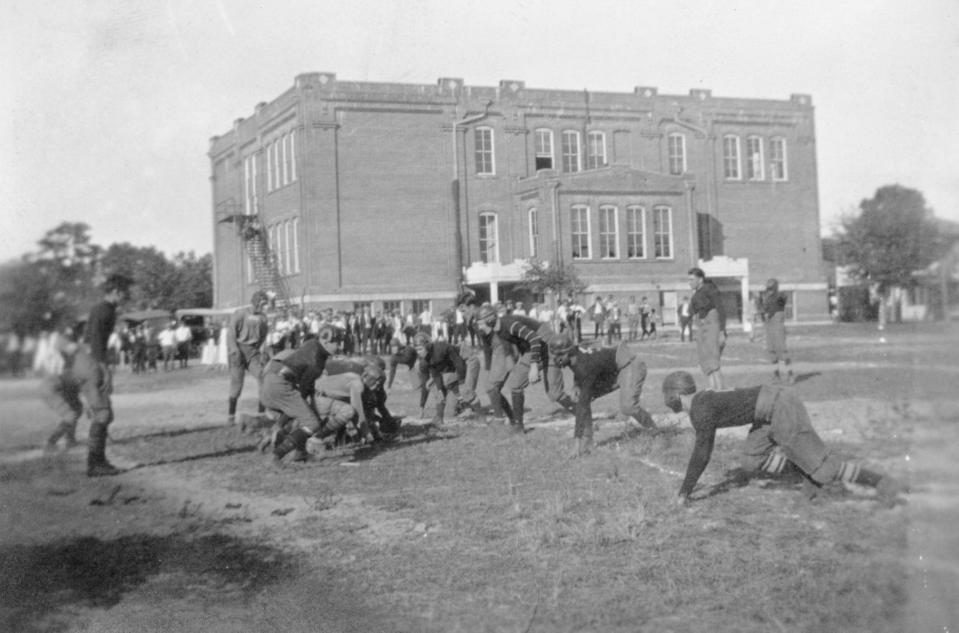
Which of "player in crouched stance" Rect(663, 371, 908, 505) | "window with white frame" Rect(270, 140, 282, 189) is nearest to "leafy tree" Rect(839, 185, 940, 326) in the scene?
"player in crouched stance" Rect(663, 371, 908, 505)

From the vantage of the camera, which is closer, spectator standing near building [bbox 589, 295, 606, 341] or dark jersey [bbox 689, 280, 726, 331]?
dark jersey [bbox 689, 280, 726, 331]

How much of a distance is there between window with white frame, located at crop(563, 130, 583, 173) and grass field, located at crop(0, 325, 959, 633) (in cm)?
380

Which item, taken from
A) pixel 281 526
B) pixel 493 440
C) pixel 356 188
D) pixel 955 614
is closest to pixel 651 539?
pixel 955 614

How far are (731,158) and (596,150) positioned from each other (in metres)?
1.62

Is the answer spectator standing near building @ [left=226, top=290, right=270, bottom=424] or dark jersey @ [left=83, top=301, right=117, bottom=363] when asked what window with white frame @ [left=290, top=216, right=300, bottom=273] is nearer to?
spectator standing near building @ [left=226, top=290, right=270, bottom=424]

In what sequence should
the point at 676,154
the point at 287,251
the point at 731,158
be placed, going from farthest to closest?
the point at 287,251 → the point at 676,154 → the point at 731,158

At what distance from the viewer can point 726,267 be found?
39.6ft

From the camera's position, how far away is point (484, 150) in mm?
9359

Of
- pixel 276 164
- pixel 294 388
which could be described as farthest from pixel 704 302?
pixel 276 164

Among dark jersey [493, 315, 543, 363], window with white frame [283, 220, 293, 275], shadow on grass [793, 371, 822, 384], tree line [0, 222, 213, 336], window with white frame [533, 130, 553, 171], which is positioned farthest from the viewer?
shadow on grass [793, 371, 822, 384]

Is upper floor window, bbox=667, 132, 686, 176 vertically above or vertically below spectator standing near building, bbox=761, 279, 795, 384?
above

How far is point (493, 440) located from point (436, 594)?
5044 mm

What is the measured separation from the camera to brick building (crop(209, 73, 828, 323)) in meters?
8.67

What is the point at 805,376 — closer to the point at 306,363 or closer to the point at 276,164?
the point at 306,363
